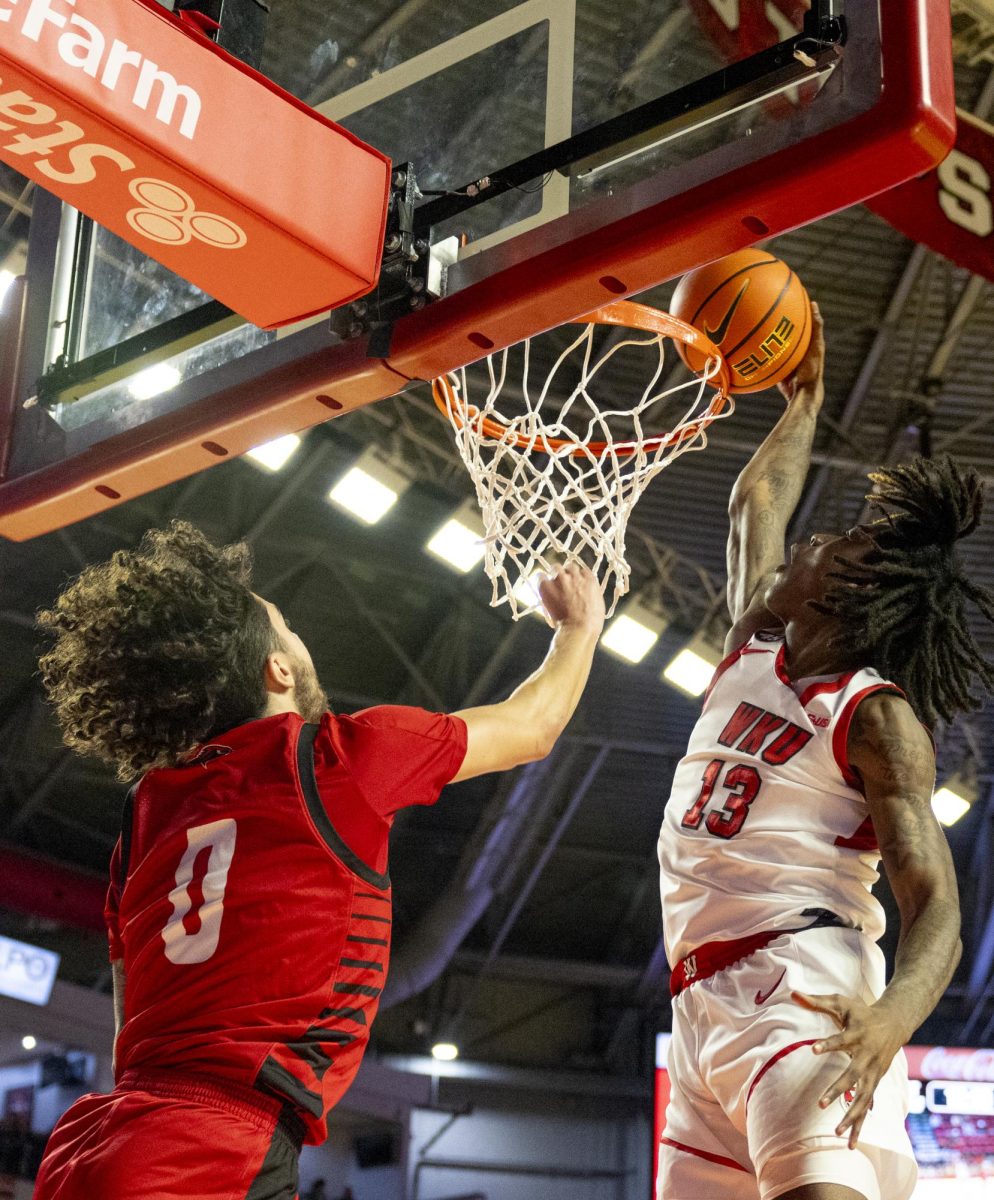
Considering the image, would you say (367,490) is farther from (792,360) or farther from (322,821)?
(322,821)

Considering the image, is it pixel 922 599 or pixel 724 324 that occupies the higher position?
pixel 724 324

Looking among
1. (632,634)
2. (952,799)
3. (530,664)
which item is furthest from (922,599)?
(530,664)

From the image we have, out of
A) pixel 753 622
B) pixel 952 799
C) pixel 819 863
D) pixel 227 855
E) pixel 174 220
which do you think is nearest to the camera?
pixel 227 855

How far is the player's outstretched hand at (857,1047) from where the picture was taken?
238 cm

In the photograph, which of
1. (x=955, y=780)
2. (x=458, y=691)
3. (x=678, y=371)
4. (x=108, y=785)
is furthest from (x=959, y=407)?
(x=108, y=785)

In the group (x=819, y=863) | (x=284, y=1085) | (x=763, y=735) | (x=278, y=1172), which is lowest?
(x=278, y=1172)

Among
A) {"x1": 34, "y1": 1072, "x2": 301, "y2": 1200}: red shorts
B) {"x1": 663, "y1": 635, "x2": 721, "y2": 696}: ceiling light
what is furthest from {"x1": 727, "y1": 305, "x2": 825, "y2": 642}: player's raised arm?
{"x1": 663, "y1": 635, "x2": 721, "y2": 696}: ceiling light

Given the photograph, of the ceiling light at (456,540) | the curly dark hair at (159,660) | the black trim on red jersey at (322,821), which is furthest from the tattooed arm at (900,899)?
the ceiling light at (456,540)

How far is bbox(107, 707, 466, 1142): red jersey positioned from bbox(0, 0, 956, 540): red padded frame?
973 millimetres

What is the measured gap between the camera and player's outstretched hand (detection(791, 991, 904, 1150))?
7.80ft

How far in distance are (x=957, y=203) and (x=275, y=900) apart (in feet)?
13.1

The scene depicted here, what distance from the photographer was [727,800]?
118 inches

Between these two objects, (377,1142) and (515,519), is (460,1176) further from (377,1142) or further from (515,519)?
(515,519)

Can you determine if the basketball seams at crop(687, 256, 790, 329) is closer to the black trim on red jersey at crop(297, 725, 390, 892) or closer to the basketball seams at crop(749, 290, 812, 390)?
the basketball seams at crop(749, 290, 812, 390)
